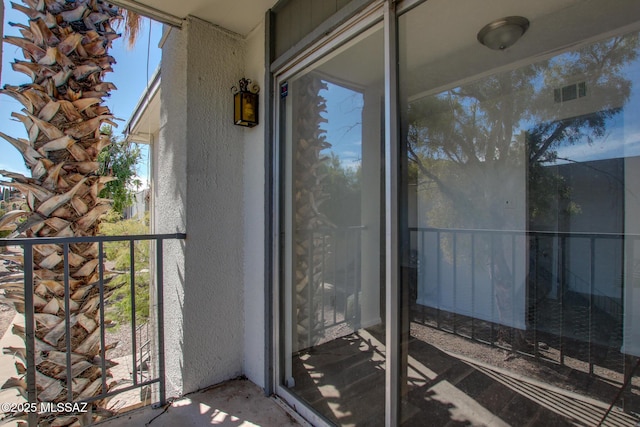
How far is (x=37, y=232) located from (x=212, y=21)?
1.90 meters

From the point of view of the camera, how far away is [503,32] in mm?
2035

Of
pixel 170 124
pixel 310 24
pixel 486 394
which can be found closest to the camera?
pixel 486 394

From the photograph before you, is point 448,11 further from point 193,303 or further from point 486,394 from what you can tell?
point 193,303

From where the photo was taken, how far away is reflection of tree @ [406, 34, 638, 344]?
2.09m

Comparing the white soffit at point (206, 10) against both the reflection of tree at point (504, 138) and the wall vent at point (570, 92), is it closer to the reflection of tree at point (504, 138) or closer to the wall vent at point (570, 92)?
the reflection of tree at point (504, 138)

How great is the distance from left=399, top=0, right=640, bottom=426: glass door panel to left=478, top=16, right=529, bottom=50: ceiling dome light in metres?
0.07

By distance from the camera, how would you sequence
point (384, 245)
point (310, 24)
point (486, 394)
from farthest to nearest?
point (310, 24), point (486, 394), point (384, 245)

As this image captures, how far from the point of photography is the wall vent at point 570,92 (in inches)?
86.3

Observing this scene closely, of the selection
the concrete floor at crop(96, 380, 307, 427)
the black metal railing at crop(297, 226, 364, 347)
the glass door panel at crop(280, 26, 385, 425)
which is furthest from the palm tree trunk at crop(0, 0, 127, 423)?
the black metal railing at crop(297, 226, 364, 347)

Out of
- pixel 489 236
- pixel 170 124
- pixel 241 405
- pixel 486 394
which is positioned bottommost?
pixel 241 405

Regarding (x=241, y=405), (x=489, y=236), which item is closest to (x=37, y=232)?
(x=241, y=405)

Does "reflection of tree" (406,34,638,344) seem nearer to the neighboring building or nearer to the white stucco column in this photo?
the neighboring building

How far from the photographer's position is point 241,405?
208 centimetres

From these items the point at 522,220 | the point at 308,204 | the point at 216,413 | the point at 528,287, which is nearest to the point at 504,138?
the point at 522,220
